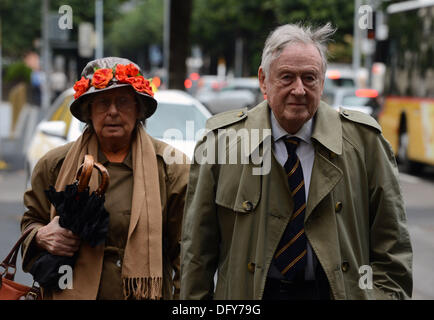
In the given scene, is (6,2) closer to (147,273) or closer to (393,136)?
(393,136)

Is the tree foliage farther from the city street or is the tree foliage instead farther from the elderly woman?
the elderly woman

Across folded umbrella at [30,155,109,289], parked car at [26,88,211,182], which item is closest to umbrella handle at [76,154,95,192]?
folded umbrella at [30,155,109,289]

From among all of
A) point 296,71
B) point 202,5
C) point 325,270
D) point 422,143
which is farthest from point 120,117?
point 202,5

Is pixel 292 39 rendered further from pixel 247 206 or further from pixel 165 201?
pixel 165 201

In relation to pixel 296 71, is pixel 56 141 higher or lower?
lower

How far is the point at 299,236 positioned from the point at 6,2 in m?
49.0

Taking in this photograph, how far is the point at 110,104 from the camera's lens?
3.57m

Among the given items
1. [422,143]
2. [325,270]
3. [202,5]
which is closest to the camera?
[325,270]

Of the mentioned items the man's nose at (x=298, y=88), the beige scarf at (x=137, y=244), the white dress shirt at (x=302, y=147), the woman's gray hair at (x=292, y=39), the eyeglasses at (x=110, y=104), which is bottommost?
the beige scarf at (x=137, y=244)

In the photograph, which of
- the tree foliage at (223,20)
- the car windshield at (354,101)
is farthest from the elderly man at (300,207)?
the tree foliage at (223,20)

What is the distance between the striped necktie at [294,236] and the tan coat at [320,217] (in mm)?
32

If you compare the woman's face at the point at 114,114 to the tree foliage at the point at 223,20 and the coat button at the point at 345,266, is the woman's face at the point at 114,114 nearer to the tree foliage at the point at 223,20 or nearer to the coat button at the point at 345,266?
the coat button at the point at 345,266

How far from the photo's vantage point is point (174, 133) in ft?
25.1

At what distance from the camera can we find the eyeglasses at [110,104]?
3566 mm
